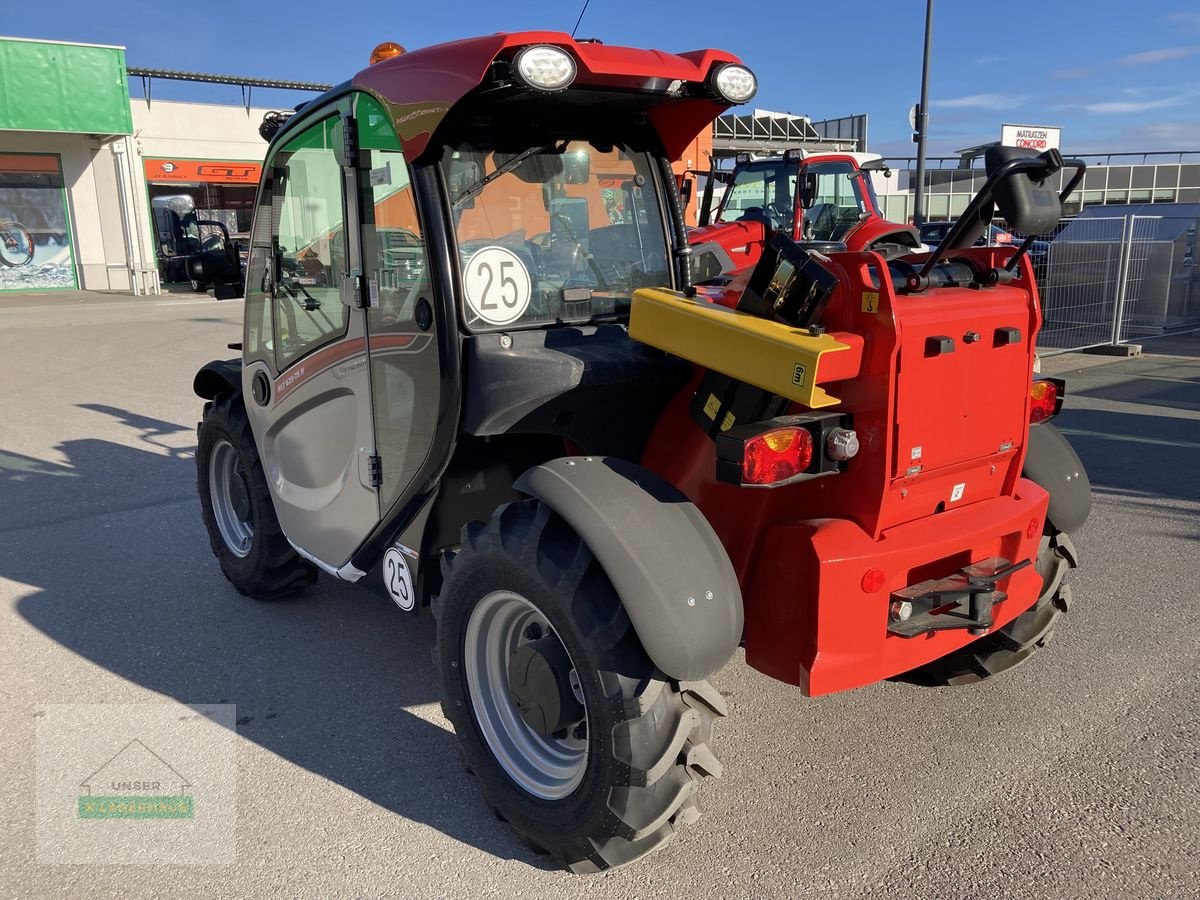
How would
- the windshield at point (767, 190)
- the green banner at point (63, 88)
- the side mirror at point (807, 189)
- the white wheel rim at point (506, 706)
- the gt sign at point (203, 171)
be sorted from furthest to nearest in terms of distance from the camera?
the gt sign at point (203, 171) → the green banner at point (63, 88) → the windshield at point (767, 190) → the side mirror at point (807, 189) → the white wheel rim at point (506, 706)

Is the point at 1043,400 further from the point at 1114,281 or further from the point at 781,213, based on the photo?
the point at 1114,281

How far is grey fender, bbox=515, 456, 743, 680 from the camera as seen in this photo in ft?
7.52

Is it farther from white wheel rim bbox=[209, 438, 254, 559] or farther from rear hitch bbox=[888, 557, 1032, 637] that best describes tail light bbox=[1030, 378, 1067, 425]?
white wheel rim bbox=[209, 438, 254, 559]

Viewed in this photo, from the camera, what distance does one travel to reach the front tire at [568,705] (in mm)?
2365

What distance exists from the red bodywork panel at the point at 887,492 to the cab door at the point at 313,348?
1.26 meters

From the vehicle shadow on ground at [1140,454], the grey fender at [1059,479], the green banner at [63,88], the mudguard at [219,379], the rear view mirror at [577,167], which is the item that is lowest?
the vehicle shadow on ground at [1140,454]

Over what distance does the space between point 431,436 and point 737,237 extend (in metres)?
5.98

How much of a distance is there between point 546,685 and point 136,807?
4.83 feet

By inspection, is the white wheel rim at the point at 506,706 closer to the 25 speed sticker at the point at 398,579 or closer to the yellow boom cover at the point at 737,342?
the 25 speed sticker at the point at 398,579

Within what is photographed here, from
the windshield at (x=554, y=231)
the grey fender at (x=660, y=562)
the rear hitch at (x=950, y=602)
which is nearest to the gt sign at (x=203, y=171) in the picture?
the windshield at (x=554, y=231)

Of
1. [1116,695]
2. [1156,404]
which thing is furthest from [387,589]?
[1156,404]

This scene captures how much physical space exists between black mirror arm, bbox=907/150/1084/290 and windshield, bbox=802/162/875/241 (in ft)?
33.5

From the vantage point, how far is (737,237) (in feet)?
27.4

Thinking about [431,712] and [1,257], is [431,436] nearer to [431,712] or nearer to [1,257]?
[431,712]
